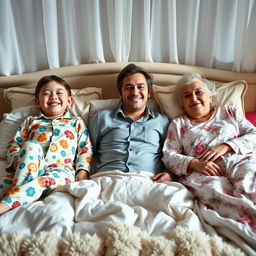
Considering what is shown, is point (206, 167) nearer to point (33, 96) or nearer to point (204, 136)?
point (204, 136)

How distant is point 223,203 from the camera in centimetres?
103

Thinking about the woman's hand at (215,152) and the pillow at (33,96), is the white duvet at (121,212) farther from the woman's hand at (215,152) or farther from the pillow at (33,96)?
the pillow at (33,96)

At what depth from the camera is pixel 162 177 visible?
4.23 ft

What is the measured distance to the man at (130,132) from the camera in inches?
54.4

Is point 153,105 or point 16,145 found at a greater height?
point 153,105

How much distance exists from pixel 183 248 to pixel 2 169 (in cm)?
106

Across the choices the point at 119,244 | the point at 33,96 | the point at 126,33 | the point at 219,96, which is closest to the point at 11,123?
the point at 33,96

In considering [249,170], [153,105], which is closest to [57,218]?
[249,170]

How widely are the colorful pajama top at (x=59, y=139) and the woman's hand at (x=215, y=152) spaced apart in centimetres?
63

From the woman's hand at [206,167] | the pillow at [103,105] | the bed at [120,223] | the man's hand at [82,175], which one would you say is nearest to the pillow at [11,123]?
the bed at [120,223]

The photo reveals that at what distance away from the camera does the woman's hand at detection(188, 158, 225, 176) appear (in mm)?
1195

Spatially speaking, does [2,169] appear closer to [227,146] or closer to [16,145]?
[16,145]

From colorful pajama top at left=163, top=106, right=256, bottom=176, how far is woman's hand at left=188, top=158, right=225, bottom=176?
0.10 ft

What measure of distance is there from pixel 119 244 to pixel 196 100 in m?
0.90
